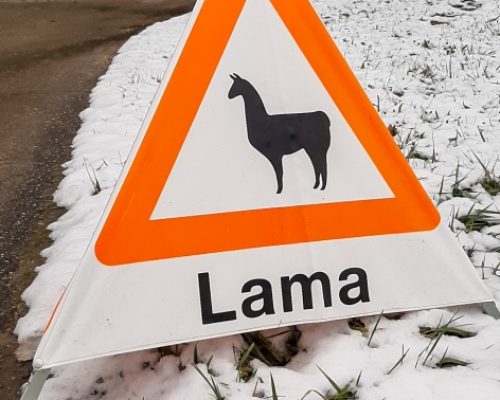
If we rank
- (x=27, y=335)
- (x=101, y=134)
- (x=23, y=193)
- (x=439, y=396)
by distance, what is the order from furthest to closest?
1. (x=101, y=134)
2. (x=23, y=193)
3. (x=27, y=335)
4. (x=439, y=396)

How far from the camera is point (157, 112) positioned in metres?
1.48

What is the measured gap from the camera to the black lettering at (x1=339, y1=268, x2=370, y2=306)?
1.59m

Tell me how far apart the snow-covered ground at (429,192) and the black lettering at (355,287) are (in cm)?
15

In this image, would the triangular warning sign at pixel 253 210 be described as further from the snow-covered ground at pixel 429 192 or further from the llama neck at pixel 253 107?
the snow-covered ground at pixel 429 192

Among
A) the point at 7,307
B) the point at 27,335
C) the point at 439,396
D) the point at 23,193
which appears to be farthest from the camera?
the point at 23,193

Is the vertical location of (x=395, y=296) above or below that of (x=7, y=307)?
above

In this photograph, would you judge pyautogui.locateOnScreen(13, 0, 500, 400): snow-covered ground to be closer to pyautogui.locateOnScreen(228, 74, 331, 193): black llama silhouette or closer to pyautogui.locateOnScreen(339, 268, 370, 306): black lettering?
pyautogui.locateOnScreen(339, 268, 370, 306): black lettering

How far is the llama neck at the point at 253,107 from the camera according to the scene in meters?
1.50

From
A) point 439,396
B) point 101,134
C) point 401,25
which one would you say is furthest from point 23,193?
point 401,25

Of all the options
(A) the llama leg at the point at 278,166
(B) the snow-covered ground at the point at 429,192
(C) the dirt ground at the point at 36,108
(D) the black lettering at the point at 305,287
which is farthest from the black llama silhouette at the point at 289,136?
(C) the dirt ground at the point at 36,108

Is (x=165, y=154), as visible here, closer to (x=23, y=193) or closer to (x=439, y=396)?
(x=439, y=396)

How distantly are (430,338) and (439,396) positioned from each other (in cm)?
23

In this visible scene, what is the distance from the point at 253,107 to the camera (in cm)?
150

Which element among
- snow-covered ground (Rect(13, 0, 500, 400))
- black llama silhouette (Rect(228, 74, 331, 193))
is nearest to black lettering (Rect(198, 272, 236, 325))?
snow-covered ground (Rect(13, 0, 500, 400))
